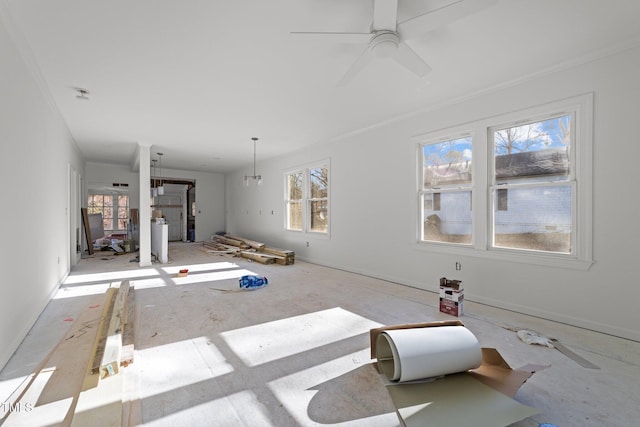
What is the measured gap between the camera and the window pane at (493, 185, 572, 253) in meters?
3.14

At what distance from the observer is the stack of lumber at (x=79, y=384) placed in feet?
5.31

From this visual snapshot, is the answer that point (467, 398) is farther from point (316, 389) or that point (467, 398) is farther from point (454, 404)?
point (316, 389)

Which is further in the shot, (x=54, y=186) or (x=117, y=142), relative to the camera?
(x=117, y=142)

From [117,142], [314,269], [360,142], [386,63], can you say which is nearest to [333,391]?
[386,63]

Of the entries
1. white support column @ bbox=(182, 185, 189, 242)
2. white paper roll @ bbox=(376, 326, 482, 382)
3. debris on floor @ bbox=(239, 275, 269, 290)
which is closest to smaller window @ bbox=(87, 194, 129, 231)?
white support column @ bbox=(182, 185, 189, 242)

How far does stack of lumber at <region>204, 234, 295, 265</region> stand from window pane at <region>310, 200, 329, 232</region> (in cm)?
80

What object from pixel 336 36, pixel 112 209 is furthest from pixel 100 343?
pixel 112 209

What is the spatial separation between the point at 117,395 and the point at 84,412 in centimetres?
17

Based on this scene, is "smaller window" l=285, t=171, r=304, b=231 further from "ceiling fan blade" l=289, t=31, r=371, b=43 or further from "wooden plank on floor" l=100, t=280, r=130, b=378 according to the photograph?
"ceiling fan blade" l=289, t=31, r=371, b=43

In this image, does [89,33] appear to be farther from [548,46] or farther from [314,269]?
[314,269]

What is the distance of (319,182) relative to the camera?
6586 millimetres

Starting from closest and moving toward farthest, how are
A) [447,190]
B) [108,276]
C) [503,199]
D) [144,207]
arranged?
[503,199] < [447,190] < [108,276] < [144,207]

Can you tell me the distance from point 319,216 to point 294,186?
132 centimetres

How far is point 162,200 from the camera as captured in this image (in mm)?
12172
